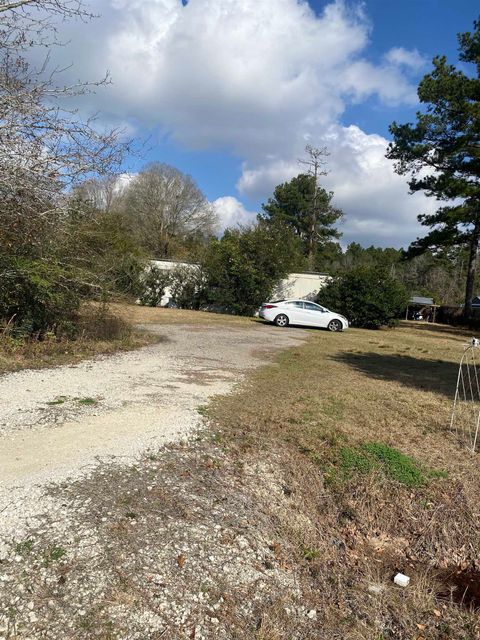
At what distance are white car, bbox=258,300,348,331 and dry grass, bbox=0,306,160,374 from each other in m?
8.94

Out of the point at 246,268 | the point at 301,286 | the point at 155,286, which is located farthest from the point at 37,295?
the point at 301,286

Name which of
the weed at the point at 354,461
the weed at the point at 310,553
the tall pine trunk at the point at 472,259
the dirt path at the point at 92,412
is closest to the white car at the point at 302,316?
the dirt path at the point at 92,412

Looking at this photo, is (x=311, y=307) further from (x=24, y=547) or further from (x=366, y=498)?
(x=24, y=547)

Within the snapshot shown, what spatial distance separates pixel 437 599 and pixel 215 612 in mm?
1651

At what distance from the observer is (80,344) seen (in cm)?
998

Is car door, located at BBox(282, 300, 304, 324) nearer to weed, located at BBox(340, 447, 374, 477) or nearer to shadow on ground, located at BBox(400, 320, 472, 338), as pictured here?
shadow on ground, located at BBox(400, 320, 472, 338)

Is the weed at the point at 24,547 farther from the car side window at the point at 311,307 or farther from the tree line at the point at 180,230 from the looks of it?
the car side window at the point at 311,307

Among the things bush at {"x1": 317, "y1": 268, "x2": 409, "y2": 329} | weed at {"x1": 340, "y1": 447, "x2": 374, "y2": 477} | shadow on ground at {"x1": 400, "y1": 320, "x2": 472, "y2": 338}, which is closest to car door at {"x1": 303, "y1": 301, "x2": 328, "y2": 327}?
bush at {"x1": 317, "y1": 268, "x2": 409, "y2": 329}

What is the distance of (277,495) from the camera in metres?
4.16

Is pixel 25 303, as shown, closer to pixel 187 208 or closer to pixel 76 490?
pixel 76 490

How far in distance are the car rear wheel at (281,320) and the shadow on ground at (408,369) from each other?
7241 millimetres

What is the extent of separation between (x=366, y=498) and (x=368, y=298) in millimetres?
21156

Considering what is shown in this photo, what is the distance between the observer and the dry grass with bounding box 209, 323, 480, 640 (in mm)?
3029

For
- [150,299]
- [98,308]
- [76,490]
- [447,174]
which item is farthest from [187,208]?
[76,490]
